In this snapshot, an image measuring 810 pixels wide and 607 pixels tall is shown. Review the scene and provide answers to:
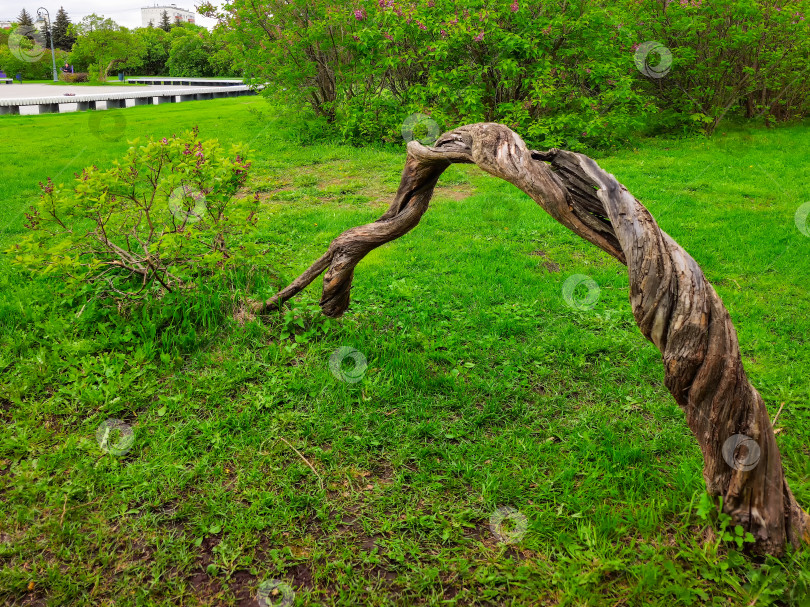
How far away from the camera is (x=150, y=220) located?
4336 mm

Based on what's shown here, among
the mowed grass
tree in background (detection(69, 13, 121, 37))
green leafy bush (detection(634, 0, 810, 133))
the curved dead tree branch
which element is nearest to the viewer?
the curved dead tree branch

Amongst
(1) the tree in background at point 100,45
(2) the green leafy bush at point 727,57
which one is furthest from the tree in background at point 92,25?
(2) the green leafy bush at point 727,57

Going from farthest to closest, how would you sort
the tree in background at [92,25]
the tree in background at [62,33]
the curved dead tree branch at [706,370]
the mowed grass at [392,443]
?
1. the tree in background at [62,33]
2. the tree in background at [92,25]
3. the mowed grass at [392,443]
4. the curved dead tree branch at [706,370]

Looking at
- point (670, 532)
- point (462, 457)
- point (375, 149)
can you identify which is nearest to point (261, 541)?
point (462, 457)

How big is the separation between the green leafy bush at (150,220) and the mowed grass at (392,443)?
1.04 feet

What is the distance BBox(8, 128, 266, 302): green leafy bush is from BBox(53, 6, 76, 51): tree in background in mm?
50009

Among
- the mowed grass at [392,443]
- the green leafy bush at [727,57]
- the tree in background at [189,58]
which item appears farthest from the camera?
the tree in background at [189,58]

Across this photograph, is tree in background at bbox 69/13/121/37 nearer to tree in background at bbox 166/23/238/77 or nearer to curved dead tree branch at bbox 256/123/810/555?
tree in background at bbox 166/23/238/77

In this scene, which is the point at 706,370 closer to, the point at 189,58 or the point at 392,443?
the point at 392,443

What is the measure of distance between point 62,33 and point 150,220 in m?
54.8

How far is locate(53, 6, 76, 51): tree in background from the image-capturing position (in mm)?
44850

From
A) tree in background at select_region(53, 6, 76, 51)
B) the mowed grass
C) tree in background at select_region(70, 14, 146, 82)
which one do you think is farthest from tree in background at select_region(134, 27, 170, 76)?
the mowed grass

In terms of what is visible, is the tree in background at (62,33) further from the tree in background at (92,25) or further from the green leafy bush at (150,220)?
the green leafy bush at (150,220)

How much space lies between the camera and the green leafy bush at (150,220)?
3.94m
